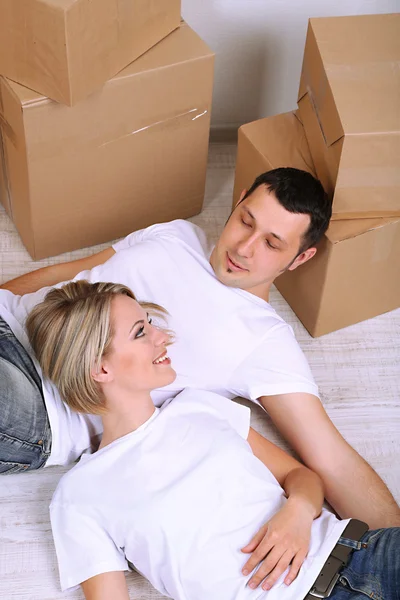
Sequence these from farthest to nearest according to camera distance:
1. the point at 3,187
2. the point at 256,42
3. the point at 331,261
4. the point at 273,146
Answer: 1. the point at 256,42
2. the point at 3,187
3. the point at 273,146
4. the point at 331,261

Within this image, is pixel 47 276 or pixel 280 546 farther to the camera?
pixel 47 276

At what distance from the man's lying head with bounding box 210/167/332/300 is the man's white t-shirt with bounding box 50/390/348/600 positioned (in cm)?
37

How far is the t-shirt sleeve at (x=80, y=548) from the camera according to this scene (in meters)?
1.34

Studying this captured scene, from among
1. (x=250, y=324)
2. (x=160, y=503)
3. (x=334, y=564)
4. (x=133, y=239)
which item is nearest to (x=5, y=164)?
(x=133, y=239)

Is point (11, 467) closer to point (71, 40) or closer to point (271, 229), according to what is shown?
point (271, 229)

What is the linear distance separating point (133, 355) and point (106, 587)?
1.28 feet

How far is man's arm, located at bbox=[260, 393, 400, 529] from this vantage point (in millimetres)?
1540

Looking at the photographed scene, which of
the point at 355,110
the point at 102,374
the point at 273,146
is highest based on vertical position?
the point at 355,110

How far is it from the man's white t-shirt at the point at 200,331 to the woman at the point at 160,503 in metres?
0.13

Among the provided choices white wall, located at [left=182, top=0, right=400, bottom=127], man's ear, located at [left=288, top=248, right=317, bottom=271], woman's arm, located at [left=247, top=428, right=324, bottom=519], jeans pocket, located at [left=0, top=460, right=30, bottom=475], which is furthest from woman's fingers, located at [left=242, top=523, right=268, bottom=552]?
white wall, located at [left=182, top=0, right=400, bottom=127]

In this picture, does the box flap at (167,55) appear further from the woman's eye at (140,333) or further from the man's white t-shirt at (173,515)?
the man's white t-shirt at (173,515)

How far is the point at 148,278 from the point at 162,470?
450 millimetres

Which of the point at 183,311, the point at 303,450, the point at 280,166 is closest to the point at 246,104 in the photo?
the point at 280,166

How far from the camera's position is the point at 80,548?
4.44 feet
